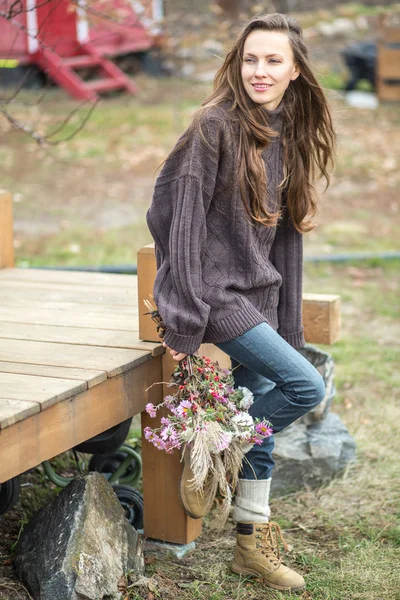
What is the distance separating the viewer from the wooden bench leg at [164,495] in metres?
3.25

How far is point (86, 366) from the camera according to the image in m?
2.96

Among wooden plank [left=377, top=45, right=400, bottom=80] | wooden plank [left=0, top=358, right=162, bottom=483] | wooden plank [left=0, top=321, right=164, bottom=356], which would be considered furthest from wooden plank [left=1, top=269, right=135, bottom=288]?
wooden plank [left=377, top=45, right=400, bottom=80]

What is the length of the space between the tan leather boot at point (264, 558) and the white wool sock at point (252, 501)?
2 centimetres

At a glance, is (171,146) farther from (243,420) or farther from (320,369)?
(243,420)

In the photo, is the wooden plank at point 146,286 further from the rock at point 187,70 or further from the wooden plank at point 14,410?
the rock at point 187,70

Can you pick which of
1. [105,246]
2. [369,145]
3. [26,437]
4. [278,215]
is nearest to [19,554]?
[26,437]

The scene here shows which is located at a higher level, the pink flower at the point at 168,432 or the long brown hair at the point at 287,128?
the long brown hair at the point at 287,128

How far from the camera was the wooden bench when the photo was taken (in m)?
2.64

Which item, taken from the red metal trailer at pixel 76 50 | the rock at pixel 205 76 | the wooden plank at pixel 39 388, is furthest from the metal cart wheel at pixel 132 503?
the rock at pixel 205 76

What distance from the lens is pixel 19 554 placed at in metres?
3.01

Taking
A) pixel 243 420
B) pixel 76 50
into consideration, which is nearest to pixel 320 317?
pixel 243 420

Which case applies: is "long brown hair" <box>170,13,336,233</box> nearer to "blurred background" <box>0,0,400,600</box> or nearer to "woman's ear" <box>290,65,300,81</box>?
"woman's ear" <box>290,65,300,81</box>

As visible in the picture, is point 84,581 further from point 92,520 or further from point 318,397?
point 318,397

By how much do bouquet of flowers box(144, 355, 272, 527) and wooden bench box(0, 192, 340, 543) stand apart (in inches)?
8.0
